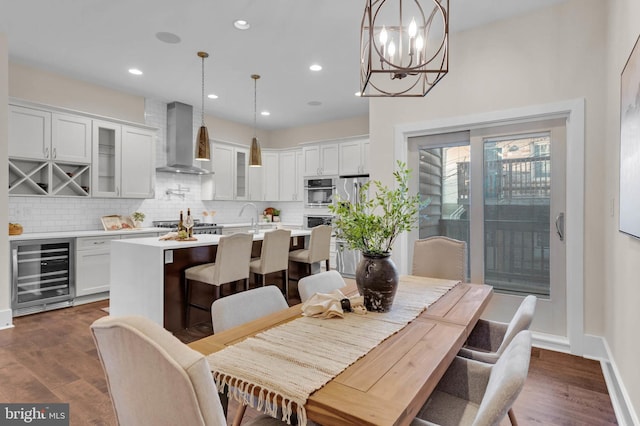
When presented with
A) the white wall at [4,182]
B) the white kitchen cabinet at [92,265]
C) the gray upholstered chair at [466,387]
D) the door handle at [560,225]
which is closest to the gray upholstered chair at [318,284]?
the gray upholstered chair at [466,387]

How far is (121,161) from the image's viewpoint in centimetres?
500

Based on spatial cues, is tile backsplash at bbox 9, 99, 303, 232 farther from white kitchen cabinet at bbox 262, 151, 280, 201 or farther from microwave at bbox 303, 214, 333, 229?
microwave at bbox 303, 214, 333, 229

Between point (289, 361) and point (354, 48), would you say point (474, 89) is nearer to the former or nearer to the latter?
point (354, 48)

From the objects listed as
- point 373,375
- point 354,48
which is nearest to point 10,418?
point 373,375

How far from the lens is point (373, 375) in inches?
42.4

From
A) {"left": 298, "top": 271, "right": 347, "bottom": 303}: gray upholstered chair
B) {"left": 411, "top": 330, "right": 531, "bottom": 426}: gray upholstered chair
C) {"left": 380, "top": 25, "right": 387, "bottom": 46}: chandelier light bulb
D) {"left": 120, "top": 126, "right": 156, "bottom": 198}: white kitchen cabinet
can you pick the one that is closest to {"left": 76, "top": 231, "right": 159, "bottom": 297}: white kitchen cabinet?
{"left": 120, "top": 126, "right": 156, "bottom": 198}: white kitchen cabinet

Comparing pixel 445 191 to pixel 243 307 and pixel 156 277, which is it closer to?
pixel 243 307

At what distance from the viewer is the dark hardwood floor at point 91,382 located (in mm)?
2092

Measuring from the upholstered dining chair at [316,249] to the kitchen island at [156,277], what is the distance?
44.2 inches

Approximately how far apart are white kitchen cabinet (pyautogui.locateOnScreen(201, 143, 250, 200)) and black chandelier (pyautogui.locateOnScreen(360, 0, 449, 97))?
312 cm

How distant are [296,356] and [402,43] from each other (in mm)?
2151

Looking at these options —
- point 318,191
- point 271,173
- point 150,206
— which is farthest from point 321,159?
point 150,206

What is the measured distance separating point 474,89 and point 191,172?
4583mm

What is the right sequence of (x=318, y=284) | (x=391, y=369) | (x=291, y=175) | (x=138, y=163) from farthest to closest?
(x=291, y=175)
(x=138, y=163)
(x=318, y=284)
(x=391, y=369)
